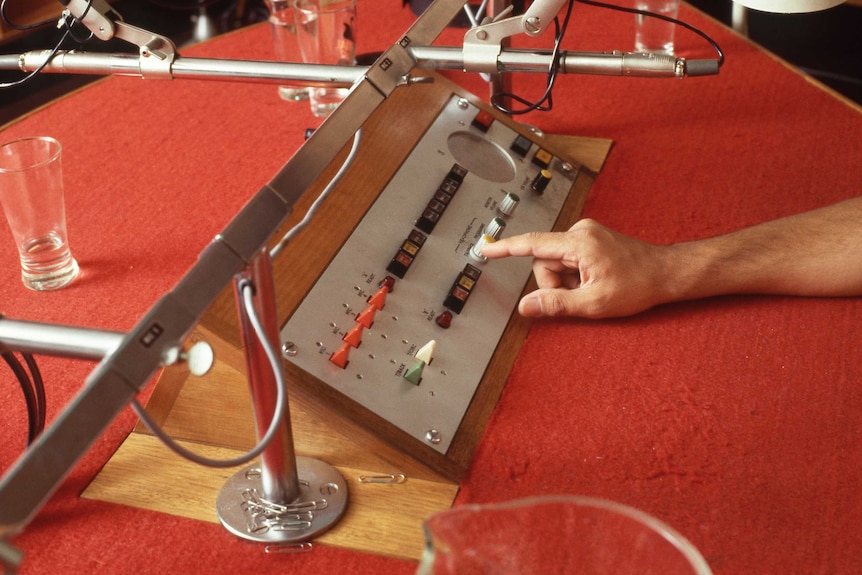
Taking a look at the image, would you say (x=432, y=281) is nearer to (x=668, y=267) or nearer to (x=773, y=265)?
(x=668, y=267)

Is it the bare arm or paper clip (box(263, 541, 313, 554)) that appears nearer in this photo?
paper clip (box(263, 541, 313, 554))

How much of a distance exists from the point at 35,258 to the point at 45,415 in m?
0.23

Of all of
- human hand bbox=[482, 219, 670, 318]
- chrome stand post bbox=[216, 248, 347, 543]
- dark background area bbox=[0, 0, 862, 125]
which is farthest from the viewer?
dark background area bbox=[0, 0, 862, 125]

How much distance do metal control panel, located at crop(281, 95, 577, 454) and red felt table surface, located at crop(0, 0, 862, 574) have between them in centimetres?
6

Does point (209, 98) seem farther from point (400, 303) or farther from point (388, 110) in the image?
point (400, 303)

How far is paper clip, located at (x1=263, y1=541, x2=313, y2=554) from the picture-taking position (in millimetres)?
673

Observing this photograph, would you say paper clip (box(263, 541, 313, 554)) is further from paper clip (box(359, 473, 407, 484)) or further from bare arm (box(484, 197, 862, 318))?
bare arm (box(484, 197, 862, 318))

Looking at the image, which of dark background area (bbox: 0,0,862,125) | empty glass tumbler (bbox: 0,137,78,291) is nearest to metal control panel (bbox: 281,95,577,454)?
empty glass tumbler (bbox: 0,137,78,291)

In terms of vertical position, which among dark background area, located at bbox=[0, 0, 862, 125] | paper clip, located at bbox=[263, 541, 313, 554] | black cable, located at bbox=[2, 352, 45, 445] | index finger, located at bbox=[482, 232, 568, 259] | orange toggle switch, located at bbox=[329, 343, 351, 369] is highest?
orange toggle switch, located at bbox=[329, 343, 351, 369]

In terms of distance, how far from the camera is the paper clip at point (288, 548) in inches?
26.5

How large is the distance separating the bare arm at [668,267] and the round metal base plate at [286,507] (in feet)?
0.91

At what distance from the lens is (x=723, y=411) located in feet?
2.61

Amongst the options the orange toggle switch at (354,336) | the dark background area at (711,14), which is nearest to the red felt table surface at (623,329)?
the orange toggle switch at (354,336)

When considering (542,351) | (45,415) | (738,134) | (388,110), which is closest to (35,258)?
(45,415)
